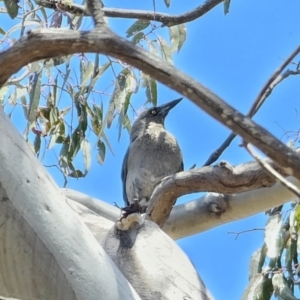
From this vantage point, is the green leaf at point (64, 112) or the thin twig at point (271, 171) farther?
the green leaf at point (64, 112)

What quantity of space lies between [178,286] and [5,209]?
0.40m

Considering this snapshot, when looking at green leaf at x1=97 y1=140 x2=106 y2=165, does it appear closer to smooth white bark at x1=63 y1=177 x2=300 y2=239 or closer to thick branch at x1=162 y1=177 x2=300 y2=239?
smooth white bark at x1=63 y1=177 x2=300 y2=239

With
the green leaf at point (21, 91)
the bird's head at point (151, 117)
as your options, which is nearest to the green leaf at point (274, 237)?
the green leaf at point (21, 91)

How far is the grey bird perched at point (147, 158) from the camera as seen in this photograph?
3.68 metres

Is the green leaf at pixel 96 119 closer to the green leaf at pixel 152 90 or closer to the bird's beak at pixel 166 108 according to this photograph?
the green leaf at pixel 152 90

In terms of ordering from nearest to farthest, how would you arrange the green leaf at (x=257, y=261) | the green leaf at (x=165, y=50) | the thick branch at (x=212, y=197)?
the thick branch at (x=212, y=197) < the green leaf at (x=257, y=261) < the green leaf at (x=165, y=50)

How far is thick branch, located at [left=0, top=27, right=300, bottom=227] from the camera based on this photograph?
670 millimetres

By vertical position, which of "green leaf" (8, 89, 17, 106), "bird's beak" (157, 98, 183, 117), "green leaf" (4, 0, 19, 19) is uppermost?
"bird's beak" (157, 98, 183, 117)

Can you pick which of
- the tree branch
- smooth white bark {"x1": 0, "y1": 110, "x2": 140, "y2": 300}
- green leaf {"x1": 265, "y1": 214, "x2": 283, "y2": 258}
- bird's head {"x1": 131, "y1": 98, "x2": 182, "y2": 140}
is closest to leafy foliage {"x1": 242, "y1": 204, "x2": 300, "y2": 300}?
green leaf {"x1": 265, "y1": 214, "x2": 283, "y2": 258}

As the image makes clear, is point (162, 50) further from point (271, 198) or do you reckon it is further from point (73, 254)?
point (73, 254)

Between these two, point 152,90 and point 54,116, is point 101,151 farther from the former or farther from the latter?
point 152,90

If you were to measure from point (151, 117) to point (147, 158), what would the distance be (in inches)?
15.9

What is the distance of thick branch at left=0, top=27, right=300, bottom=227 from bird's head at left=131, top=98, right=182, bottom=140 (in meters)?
3.10

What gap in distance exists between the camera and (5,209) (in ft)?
3.40
